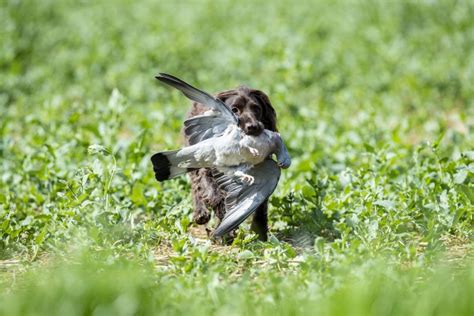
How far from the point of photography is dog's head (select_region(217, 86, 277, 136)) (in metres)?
4.65

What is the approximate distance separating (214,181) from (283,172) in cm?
141

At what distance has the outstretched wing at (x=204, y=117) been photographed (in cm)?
457

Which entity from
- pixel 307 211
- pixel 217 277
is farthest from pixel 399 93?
pixel 217 277

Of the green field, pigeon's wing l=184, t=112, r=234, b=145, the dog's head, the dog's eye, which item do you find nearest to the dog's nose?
the dog's head

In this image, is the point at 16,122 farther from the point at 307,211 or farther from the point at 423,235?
the point at 423,235

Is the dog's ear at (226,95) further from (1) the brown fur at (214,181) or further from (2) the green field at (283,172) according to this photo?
(2) the green field at (283,172)

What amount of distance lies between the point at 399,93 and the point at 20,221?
4.84 meters

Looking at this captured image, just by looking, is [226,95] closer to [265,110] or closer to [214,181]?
[265,110]

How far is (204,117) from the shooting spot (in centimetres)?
474

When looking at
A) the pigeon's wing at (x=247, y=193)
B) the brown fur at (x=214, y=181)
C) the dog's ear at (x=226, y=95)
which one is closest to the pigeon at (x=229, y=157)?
the pigeon's wing at (x=247, y=193)

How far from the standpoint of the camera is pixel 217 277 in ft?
12.9

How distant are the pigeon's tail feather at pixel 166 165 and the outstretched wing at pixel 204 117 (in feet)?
0.49

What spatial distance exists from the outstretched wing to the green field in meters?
0.55

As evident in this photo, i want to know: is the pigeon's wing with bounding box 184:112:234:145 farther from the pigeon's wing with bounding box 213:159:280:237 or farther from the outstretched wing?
the pigeon's wing with bounding box 213:159:280:237
